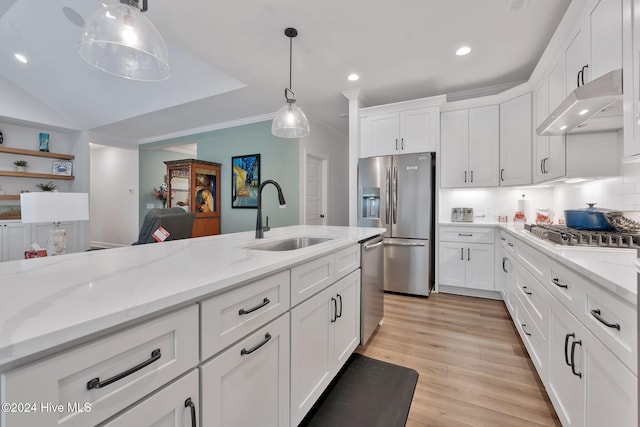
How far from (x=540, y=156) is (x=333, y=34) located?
2.43 meters

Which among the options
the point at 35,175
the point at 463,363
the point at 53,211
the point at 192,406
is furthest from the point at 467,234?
the point at 35,175

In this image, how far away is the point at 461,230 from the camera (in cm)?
345

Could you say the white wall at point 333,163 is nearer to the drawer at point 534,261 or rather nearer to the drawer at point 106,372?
the drawer at point 534,261

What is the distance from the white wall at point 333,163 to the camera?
15.9 feet

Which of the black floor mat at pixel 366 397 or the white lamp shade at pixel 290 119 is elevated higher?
the white lamp shade at pixel 290 119

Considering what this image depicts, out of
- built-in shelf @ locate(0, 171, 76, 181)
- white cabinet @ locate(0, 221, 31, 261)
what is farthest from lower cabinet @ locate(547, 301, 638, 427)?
built-in shelf @ locate(0, 171, 76, 181)

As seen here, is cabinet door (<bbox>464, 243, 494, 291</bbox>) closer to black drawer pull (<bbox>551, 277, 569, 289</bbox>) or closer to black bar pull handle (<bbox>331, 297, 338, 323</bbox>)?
black drawer pull (<bbox>551, 277, 569, 289</bbox>)

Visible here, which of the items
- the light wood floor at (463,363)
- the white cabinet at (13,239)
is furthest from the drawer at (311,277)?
the white cabinet at (13,239)

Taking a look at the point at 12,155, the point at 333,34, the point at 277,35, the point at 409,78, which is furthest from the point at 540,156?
the point at 12,155

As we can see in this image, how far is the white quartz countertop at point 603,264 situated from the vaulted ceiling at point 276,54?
1.96 m

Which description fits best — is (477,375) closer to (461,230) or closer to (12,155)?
(461,230)

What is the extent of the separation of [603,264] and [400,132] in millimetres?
2823

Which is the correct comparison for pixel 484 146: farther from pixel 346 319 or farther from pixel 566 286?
pixel 346 319

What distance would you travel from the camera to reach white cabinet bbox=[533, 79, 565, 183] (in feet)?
7.66
